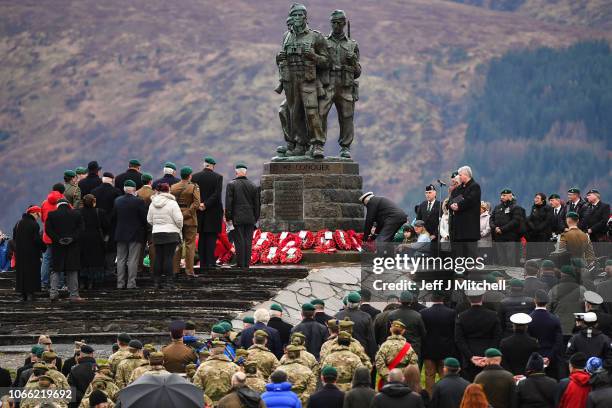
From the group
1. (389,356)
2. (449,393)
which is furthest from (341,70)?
(449,393)

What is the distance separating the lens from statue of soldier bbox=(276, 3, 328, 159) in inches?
1171

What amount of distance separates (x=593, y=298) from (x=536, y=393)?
9.20 ft

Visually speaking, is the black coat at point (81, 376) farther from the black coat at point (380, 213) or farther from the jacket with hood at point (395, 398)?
the black coat at point (380, 213)

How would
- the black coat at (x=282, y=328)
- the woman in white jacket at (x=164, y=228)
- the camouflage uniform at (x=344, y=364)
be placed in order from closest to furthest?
the camouflage uniform at (x=344, y=364) < the black coat at (x=282, y=328) < the woman in white jacket at (x=164, y=228)

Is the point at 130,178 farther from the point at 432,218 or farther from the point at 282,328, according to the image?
the point at 282,328

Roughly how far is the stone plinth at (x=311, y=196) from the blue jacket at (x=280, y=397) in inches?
524

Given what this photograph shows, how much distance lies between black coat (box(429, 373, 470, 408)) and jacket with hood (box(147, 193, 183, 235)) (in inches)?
376

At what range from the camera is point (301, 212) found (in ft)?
98.8

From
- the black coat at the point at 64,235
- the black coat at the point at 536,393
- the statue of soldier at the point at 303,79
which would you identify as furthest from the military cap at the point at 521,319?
the statue of soldier at the point at 303,79

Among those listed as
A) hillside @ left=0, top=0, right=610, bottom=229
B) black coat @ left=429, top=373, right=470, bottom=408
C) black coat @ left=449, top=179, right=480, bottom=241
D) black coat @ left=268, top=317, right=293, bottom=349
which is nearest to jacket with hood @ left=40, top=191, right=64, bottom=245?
black coat @ left=449, top=179, right=480, bottom=241

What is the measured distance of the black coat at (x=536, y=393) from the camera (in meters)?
17.5

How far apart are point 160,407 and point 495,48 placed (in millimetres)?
102209

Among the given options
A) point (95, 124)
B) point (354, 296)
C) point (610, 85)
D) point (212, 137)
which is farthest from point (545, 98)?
point (354, 296)

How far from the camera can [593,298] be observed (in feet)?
65.5
